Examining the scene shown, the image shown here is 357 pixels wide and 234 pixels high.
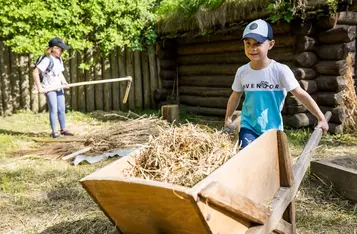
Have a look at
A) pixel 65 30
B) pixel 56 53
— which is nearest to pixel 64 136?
pixel 56 53

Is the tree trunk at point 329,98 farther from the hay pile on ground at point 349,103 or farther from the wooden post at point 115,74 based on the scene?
the wooden post at point 115,74

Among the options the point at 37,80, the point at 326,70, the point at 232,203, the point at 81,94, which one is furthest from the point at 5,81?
the point at 232,203

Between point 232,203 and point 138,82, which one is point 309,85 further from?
point 232,203

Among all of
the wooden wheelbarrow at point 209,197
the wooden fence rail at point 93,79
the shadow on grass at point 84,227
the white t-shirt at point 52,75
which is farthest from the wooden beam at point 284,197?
the wooden fence rail at point 93,79

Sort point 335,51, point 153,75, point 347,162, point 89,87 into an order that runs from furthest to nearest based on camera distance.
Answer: point 153,75 < point 89,87 < point 335,51 < point 347,162

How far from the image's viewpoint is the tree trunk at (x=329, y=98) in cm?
626

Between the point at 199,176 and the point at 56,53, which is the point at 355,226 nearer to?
the point at 199,176

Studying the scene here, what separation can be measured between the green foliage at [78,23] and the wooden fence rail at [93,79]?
0.41m

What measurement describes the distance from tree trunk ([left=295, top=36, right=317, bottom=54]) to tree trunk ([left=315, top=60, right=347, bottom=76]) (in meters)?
0.31

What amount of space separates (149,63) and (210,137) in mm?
8024

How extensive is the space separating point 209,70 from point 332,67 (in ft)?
9.84

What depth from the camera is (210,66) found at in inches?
344

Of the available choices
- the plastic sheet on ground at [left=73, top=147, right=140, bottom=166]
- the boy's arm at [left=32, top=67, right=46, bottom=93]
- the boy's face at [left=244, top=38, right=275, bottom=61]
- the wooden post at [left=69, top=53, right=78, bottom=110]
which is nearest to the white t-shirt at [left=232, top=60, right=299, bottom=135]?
the boy's face at [left=244, top=38, right=275, bottom=61]

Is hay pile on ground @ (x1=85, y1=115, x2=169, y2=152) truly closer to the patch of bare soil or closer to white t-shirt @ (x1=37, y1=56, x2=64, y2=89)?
white t-shirt @ (x1=37, y1=56, x2=64, y2=89)
